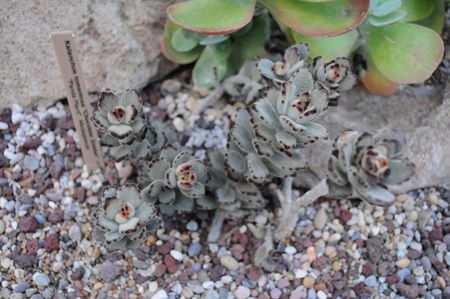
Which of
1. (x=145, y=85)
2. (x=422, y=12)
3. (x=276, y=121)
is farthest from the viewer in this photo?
(x=145, y=85)

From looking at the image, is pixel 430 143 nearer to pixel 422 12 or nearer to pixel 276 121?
pixel 422 12

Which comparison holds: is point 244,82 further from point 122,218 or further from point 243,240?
point 122,218

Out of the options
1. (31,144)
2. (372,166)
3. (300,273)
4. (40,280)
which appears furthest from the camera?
(31,144)

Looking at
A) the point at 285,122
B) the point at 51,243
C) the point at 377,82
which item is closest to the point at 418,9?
the point at 377,82

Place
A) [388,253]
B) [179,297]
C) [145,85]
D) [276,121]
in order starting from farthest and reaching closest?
[145,85]
[388,253]
[179,297]
[276,121]

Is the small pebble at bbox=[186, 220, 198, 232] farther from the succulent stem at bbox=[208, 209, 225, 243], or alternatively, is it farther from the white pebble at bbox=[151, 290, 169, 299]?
the white pebble at bbox=[151, 290, 169, 299]

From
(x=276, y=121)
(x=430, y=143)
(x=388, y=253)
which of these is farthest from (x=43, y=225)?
(x=430, y=143)
